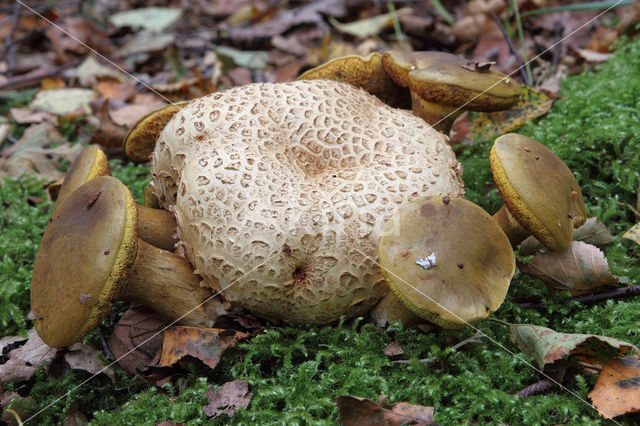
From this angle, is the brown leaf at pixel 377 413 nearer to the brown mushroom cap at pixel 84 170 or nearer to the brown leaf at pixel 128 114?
the brown mushroom cap at pixel 84 170

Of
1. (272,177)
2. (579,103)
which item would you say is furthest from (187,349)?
(579,103)

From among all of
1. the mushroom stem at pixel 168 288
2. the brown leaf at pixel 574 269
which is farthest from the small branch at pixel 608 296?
the mushroom stem at pixel 168 288

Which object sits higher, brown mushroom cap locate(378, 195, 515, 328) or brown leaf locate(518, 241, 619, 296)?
brown mushroom cap locate(378, 195, 515, 328)

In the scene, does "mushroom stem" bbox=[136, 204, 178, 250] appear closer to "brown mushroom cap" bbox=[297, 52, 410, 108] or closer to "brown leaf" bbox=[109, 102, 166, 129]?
"brown mushroom cap" bbox=[297, 52, 410, 108]

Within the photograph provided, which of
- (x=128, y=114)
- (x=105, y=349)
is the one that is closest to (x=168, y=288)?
(x=105, y=349)

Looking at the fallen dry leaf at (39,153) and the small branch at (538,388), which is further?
the fallen dry leaf at (39,153)

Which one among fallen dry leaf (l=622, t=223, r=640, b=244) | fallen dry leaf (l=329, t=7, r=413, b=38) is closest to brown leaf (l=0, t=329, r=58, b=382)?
fallen dry leaf (l=622, t=223, r=640, b=244)

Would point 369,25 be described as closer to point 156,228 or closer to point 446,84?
point 446,84
